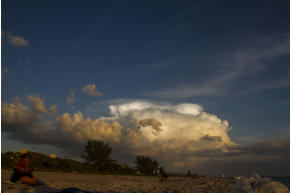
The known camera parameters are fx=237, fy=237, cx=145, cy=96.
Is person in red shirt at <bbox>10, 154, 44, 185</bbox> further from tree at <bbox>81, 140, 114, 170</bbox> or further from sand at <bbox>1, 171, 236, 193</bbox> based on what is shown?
tree at <bbox>81, 140, 114, 170</bbox>

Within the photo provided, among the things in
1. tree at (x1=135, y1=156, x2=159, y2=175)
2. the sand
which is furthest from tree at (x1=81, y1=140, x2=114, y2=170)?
the sand

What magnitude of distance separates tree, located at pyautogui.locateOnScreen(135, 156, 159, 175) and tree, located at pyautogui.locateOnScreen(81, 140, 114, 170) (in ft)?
21.4

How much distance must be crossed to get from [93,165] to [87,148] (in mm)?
2646

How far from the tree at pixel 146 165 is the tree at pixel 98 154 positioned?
652 cm

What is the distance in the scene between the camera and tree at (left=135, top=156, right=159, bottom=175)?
133 ft

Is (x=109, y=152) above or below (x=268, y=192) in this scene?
below

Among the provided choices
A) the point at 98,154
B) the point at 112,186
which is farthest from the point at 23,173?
the point at 98,154

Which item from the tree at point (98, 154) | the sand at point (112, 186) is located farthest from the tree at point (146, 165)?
the sand at point (112, 186)

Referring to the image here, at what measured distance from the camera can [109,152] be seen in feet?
119

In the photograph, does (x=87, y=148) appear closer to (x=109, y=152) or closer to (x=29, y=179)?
(x=109, y=152)

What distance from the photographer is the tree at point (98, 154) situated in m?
35.0

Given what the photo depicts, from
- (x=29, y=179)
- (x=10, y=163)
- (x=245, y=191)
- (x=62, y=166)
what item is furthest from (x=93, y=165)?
(x=245, y=191)

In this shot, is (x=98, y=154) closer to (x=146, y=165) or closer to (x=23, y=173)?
(x=146, y=165)

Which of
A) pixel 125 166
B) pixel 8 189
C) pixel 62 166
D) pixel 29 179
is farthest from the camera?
pixel 125 166
